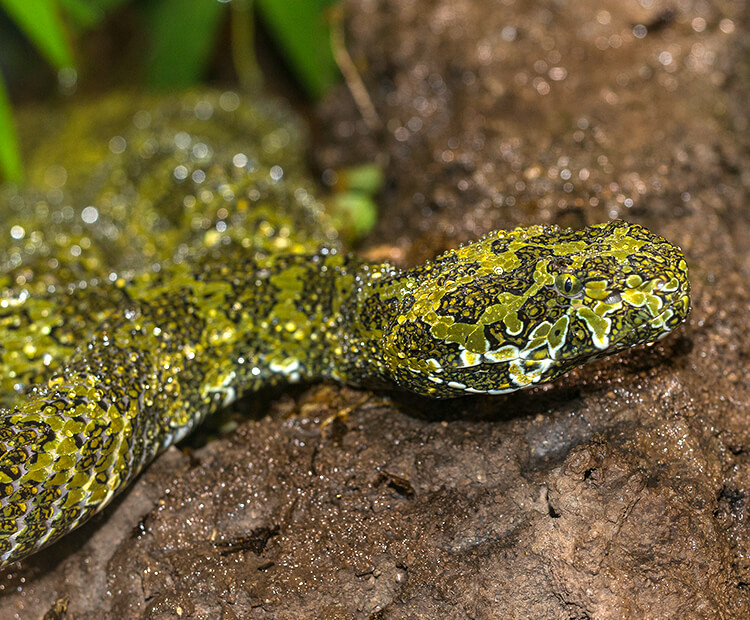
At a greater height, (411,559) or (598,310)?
(598,310)

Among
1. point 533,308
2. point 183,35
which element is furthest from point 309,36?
point 533,308

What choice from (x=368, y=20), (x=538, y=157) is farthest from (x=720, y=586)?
(x=368, y=20)

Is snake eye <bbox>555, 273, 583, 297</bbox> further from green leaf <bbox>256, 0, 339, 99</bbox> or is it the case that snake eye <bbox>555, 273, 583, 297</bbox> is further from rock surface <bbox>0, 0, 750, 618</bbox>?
green leaf <bbox>256, 0, 339, 99</bbox>

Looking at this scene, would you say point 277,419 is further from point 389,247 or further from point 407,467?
point 389,247

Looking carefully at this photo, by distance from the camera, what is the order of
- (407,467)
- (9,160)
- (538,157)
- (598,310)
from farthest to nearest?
(9,160) → (538,157) → (407,467) → (598,310)

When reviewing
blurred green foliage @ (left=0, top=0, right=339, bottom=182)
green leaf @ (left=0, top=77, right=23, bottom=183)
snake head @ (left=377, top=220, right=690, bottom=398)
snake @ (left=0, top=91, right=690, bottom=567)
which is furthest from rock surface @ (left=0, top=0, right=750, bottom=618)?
green leaf @ (left=0, top=77, right=23, bottom=183)

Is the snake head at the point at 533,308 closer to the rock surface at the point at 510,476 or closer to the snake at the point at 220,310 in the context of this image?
the snake at the point at 220,310

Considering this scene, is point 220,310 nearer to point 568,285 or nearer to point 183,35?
point 568,285

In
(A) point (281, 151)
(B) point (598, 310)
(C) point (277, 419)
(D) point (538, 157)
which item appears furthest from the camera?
(A) point (281, 151)
